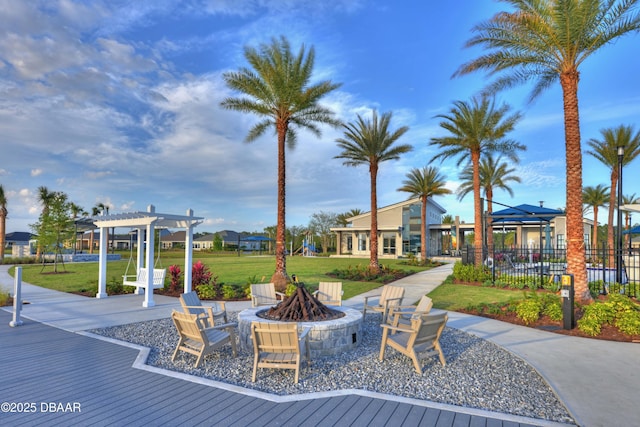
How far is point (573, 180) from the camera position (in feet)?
33.2

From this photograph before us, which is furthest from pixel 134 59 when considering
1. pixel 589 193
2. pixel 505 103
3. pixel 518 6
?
pixel 589 193

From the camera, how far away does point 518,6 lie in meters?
10.5

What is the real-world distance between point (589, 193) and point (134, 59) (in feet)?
136

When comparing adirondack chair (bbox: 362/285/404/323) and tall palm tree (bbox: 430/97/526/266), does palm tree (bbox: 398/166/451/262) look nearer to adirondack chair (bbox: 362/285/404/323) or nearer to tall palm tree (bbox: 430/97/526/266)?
tall palm tree (bbox: 430/97/526/266)

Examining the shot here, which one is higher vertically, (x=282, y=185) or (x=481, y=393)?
(x=282, y=185)

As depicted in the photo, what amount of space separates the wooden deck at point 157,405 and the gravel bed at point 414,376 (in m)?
0.40

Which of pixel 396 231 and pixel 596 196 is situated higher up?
pixel 596 196

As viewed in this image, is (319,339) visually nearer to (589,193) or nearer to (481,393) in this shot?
(481,393)

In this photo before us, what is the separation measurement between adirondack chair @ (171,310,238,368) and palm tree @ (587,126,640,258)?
26.4 meters

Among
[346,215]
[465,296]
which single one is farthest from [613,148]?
[346,215]

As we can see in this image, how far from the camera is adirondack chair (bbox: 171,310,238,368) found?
538cm

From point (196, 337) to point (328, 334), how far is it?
7.04ft

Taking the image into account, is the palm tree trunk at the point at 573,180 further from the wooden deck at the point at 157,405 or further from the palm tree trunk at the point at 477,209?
the wooden deck at the point at 157,405

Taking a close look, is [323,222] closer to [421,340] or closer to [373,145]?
[373,145]
